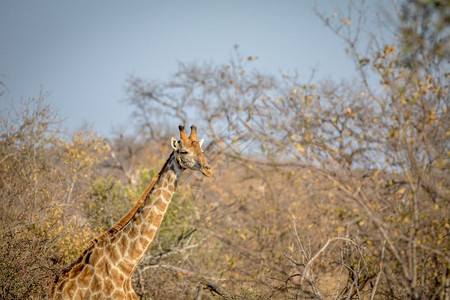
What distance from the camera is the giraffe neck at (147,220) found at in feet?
21.4

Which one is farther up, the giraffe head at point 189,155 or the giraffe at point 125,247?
the giraffe head at point 189,155

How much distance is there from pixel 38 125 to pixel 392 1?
9055 mm

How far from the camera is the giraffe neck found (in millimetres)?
6512

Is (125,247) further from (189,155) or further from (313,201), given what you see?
(313,201)

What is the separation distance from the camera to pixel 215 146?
39.6 ft

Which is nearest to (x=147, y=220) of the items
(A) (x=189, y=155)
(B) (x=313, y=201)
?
(A) (x=189, y=155)

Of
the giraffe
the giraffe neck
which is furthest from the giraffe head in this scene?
the giraffe neck

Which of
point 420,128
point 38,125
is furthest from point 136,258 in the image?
point 38,125

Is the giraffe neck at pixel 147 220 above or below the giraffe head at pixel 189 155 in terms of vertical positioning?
below

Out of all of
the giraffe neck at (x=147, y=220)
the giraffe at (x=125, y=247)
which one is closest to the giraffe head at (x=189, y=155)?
the giraffe at (x=125, y=247)

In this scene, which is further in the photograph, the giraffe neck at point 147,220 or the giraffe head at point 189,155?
the giraffe head at point 189,155

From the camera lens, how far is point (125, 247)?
6520 millimetres

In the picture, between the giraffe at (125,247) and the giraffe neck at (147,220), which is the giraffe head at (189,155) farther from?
the giraffe neck at (147,220)

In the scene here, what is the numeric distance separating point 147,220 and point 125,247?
1.55ft
